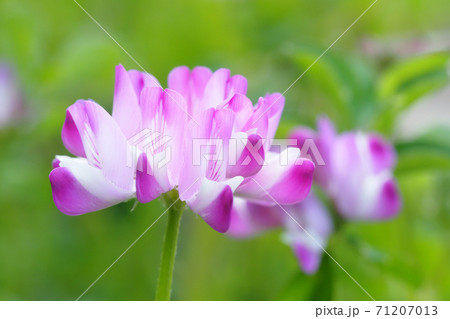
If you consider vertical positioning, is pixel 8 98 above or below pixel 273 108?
above

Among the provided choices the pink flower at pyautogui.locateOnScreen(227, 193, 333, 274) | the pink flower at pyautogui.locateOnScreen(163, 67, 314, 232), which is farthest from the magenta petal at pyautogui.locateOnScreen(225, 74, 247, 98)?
the pink flower at pyautogui.locateOnScreen(227, 193, 333, 274)

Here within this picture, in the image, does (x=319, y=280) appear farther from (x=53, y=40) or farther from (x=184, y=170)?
(x=53, y=40)

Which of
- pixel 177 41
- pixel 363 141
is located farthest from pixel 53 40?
pixel 363 141

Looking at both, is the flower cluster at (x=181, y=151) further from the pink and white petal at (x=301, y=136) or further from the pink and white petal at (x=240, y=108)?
the pink and white petal at (x=301, y=136)

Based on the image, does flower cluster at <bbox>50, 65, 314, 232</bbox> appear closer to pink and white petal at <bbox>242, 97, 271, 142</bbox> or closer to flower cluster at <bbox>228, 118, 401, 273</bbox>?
pink and white petal at <bbox>242, 97, 271, 142</bbox>

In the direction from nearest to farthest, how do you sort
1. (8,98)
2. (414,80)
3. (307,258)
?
(307,258), (414,80), (8,98)

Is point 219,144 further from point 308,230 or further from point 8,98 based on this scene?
point 8,98

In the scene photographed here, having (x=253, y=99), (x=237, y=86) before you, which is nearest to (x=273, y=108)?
(x=237, y=86)
